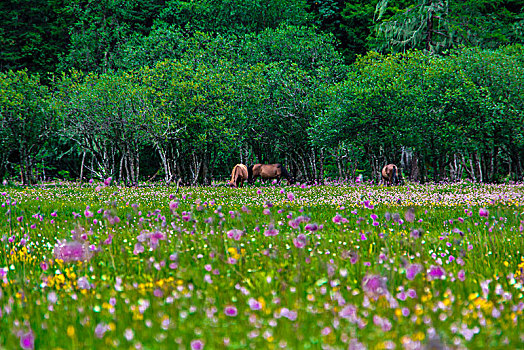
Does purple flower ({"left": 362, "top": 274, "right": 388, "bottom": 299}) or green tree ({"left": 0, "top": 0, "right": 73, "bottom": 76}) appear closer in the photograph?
purple flower ({"left": 362, "top": 274, "right": 388, "bottom": 299})

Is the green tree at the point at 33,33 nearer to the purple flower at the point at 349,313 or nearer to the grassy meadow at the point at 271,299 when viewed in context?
the grassy meadow at the point at 271,299

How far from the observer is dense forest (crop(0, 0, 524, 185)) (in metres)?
29.8

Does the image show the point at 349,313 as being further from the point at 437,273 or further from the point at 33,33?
the point at 33,33

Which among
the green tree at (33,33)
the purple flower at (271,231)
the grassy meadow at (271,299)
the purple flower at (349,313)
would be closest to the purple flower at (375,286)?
the grassy meadow at (271,299)

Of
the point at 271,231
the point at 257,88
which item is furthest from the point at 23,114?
the point at 271,231

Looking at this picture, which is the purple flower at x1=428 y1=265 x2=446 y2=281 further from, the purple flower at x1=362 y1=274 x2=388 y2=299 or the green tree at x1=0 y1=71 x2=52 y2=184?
the green tree at x1=0 y1=71 x2=52 y2=184

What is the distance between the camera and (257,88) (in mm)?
33469

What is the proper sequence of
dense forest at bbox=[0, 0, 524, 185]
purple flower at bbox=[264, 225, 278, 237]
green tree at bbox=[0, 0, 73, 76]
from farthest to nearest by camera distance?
green tree at bbox=[0, 0, 73, 76] → dense forest at bbox=[0, 0, 524, 185] → purple flower at bbox=[264, 225, 278, 237]

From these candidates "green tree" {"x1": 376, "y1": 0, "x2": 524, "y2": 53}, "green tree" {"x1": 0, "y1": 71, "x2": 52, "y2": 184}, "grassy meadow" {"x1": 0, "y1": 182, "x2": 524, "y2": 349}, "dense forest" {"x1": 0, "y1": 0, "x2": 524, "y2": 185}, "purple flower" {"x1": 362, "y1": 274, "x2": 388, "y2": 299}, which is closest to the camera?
"grassy meadow" {"x1": 0, "y1": 182, "x2": 524, "y2": 349}

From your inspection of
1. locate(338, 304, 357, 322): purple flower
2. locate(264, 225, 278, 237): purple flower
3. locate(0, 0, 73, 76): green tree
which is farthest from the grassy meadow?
locate(0, 0, 73, 76): green tree

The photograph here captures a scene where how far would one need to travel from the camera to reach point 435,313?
3455mm

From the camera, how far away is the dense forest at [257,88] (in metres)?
29.8

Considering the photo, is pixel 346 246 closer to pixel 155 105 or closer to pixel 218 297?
pixel 218 297

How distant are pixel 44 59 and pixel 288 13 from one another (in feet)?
86.3
